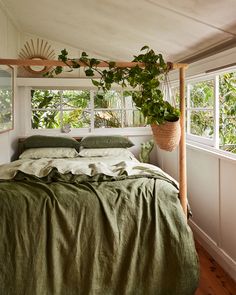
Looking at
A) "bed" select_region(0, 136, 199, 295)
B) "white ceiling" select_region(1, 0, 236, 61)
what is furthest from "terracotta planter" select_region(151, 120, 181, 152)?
"white ceiling" select_region(1, 0, 236, 61)

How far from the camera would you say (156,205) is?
2.17m

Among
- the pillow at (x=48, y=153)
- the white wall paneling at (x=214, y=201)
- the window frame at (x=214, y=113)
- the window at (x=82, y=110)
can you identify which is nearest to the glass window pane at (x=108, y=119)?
the window at (x=82, y=110)

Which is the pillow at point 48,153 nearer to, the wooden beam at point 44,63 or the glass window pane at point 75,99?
the glass window pane at point 75,99

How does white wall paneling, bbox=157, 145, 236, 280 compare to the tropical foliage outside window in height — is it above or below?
below

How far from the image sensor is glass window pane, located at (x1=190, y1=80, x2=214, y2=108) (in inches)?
125

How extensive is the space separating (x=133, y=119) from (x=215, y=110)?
6.52ft

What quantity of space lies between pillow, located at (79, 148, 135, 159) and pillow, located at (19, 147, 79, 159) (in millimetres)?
→ 109

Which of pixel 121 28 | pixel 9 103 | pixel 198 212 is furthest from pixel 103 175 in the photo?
pixel 9 103

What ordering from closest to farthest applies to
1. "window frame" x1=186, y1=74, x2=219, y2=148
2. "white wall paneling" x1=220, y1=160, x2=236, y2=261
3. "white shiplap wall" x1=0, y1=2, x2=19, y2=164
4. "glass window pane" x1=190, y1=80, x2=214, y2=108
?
"white wall paneling" x1=220, y1=160, x2=236, y2=261 < "window frame" x1=186, y1=74, x2=219, y2=148 < "glass window pane" x1=190, y1=80, x2=214, y2=108 < "white shiplap wall" x1=0, y1=2, x2=19, y2=164

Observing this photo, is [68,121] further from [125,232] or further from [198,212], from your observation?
[125,232]

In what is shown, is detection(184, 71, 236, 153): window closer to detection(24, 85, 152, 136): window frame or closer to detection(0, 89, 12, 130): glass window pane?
detection(24, 85, 152, 136): window frame

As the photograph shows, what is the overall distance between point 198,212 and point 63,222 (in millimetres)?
1704

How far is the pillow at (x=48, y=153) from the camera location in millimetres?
A: 3881

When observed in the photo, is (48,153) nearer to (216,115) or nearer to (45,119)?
(45,119)
